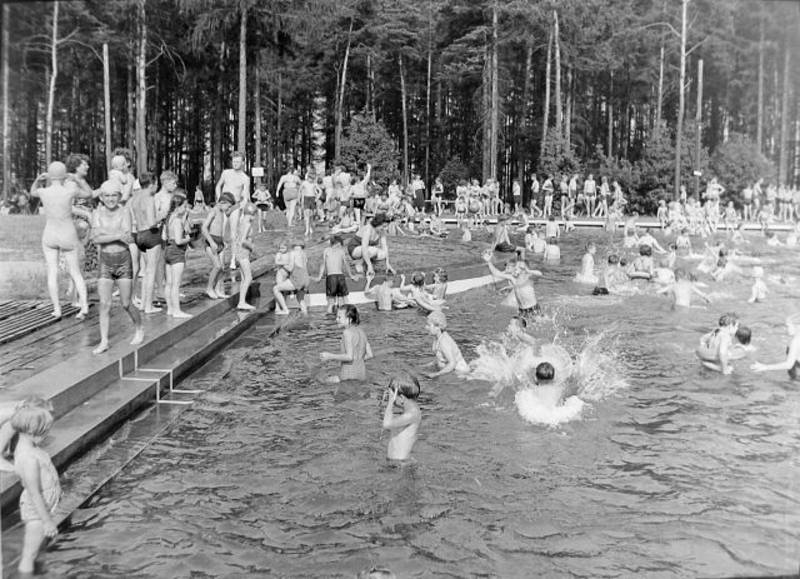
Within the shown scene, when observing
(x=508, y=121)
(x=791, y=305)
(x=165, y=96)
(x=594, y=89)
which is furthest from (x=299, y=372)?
(x=594, y=89)

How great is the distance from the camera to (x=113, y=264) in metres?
8.47

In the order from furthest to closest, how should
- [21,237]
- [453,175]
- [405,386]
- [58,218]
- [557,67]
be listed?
[453,175] < [557,67] < [21,237] < [58,218] < [405,386]

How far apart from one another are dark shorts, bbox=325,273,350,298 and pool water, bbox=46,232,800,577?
2.32 metres

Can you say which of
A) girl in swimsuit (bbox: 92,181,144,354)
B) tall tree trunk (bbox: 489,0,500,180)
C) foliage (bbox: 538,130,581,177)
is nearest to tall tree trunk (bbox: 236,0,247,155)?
tall tree trunk (bbox: 489,0,500,180)

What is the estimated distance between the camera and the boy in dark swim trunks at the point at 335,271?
1350cm

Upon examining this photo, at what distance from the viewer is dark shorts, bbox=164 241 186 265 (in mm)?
10508

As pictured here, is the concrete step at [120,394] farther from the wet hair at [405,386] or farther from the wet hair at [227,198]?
the wet hair at [405,386]

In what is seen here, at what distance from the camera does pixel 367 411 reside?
8.95 metres

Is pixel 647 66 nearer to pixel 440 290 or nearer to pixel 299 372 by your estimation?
pixel 440 290

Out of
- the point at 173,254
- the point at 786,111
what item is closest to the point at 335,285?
the point at 173,254

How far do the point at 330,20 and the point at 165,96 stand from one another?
384 inches

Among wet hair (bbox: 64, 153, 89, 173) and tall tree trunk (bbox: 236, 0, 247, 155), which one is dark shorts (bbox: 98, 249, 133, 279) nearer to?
wet hair (bbox: 64, 153, 89, 173)

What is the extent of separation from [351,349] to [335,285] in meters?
4.14

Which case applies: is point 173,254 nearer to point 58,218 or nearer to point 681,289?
point 58,218
